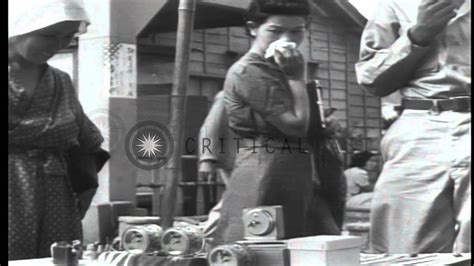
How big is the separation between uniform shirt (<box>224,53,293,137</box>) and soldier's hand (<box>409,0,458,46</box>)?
1.61ft

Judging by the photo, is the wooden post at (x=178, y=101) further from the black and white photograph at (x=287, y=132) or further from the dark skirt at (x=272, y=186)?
the dark skirt at (x=272, y=186)

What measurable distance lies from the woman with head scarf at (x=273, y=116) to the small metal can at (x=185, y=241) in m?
0.12

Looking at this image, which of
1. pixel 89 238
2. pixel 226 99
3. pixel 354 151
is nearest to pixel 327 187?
pixel 354 151

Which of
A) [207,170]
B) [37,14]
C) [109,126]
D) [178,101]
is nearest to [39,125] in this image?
[109,126]

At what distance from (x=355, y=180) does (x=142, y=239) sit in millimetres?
810

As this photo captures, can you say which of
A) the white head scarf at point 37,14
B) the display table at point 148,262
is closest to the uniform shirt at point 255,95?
the display table at point 148,262

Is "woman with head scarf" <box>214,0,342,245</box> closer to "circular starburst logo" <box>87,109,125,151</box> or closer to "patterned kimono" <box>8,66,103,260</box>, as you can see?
"circular starburst logo" <box>87,109,125,151</box>

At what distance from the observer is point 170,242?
3.34 m

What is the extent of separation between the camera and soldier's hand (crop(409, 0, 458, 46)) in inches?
121

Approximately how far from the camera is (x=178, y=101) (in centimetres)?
336

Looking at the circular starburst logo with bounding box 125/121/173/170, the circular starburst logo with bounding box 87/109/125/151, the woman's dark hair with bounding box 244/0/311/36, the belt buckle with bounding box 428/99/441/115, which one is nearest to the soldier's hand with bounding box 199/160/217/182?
the circular starburst logo with bounding box 125/121/173/170

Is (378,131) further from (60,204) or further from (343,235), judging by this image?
(60,204)

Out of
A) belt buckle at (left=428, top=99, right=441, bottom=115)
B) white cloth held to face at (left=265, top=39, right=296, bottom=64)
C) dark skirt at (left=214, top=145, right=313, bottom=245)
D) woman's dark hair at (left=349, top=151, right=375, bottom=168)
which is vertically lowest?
dark skirt at (left=214, top=145, right=313, bottom=245)

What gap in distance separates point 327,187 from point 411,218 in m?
0.30
